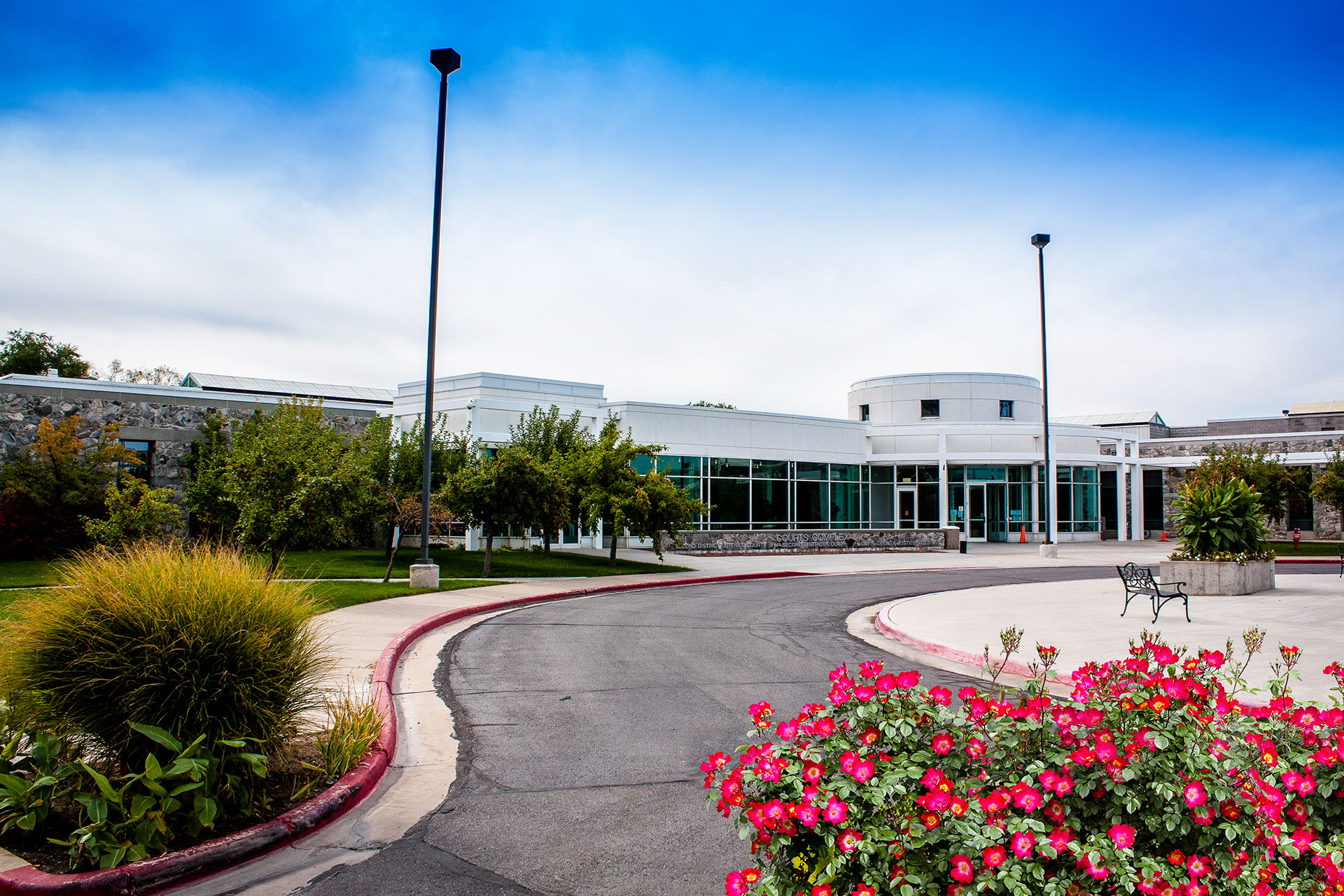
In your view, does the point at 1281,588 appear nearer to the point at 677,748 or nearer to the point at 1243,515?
the point at 1243,515

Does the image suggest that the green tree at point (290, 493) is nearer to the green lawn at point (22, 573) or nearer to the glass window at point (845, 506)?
the green lawn at point (22, 573)

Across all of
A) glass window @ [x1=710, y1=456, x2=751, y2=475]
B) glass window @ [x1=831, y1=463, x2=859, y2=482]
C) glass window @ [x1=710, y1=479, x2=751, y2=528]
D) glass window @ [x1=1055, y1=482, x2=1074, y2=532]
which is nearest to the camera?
glass window @ [x1=710, y1=479, x2=751, y2=528]

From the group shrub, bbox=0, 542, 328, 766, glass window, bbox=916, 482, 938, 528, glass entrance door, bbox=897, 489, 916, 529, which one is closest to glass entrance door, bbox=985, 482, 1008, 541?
glass window, bbox=916, 482, 938, 528

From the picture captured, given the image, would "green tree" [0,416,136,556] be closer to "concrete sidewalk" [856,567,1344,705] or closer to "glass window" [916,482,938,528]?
"concrete sidewalk" [856,567,1344,705]

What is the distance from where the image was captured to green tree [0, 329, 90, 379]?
2598 inches

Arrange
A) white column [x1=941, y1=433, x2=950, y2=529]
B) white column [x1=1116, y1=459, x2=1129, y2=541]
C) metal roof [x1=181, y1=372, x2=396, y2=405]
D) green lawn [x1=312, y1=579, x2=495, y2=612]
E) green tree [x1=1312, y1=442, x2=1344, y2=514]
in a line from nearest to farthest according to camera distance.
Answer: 1. green lawn [x1=312, y1=579, x2=495, y2=612]
2. green tree [x1=1312, y1=442, x2=1344, y2=514]
3. white column [x1=941, y1=433, x2=950, y2=529]
4. white column [x1=1116, y1=459, x2=1129, y2=541]
5. metal roof [x1=181, y1=372, x2=396, y2=405]

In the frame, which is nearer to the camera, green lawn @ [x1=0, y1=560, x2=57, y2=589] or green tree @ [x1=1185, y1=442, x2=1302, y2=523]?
green lawn @ [x1=0, y1=560, x2=57, y2=589]

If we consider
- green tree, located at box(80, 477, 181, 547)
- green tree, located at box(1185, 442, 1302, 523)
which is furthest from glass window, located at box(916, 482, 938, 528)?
green tree, located at box(80, 477, 181, 547)

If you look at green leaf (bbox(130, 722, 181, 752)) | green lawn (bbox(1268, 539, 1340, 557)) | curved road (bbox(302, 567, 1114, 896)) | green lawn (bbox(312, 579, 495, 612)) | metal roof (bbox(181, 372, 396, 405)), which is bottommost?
curved road (bbox(302, 567, 1114, 896))

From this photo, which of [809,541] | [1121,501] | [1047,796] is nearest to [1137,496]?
[1121,501]

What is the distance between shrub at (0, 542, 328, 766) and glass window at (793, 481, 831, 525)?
35.4 metres

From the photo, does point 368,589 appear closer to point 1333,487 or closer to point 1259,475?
point 1333,487

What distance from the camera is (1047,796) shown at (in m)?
3.33

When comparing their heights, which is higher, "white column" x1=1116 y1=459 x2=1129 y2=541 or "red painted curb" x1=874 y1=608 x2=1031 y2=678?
"white column" x1=1116 y1=459 x2=1129 y2=541
